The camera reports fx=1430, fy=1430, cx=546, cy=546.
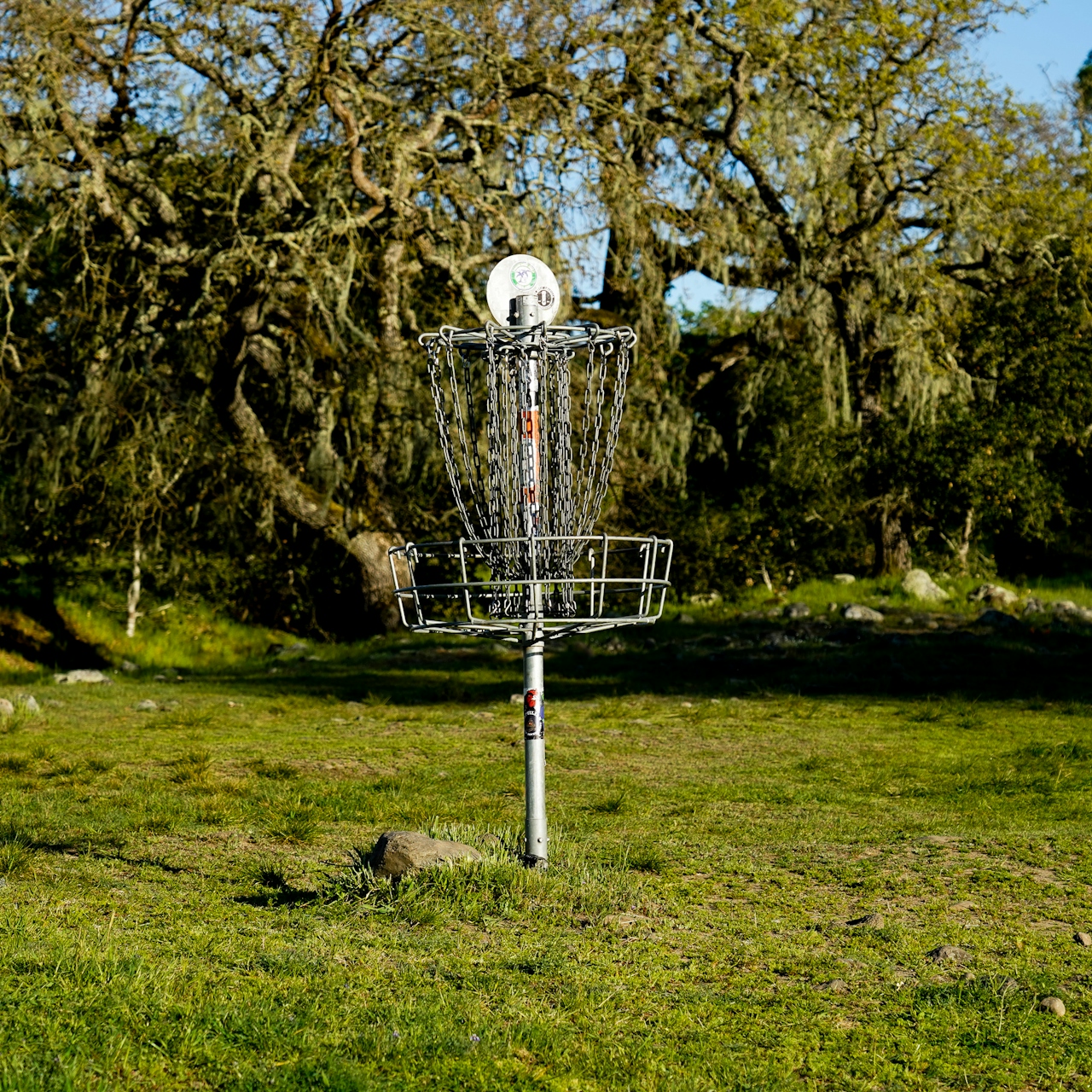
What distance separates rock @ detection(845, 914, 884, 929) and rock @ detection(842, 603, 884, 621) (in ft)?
34.3

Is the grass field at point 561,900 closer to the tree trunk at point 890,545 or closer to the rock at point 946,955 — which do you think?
the rock at point 946,955

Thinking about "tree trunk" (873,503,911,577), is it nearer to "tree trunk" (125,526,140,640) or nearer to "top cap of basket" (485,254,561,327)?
"tree trunk" (125,526,140,640)

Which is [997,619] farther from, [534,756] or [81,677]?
[534,756]

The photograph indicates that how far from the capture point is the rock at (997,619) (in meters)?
14.6

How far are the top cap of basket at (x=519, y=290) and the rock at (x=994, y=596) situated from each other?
41.7 ft

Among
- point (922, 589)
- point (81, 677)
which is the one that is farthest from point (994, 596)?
point (81, 677)

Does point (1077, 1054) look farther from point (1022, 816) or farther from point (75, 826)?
point (75, 826)

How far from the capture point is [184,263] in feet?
47.8

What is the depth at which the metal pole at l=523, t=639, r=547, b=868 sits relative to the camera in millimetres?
5098

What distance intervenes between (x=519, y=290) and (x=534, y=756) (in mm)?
1679

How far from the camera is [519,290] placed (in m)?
5.18

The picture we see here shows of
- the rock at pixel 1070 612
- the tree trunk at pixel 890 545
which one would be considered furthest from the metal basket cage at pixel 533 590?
the tree trunk at pixel 890 545

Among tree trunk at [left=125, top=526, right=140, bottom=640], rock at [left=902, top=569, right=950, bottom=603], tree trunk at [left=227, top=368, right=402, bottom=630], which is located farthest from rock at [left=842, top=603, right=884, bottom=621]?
tree trunk at [left=125, top=526, right=140, bottom=640]

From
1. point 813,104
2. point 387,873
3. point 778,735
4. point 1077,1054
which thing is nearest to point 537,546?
point 387,873
